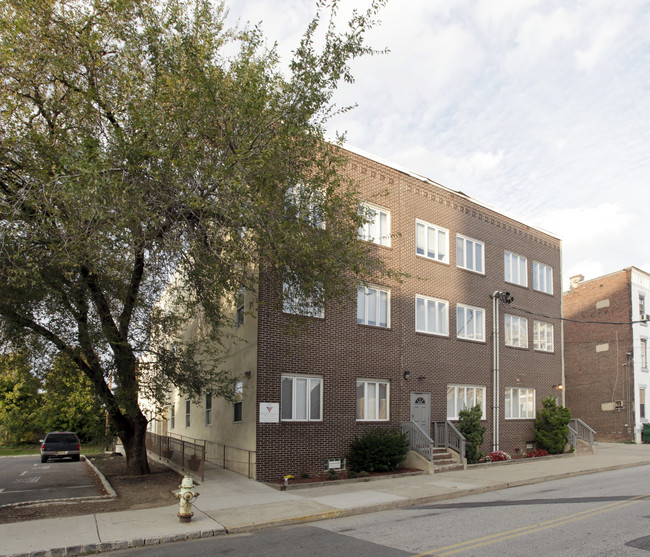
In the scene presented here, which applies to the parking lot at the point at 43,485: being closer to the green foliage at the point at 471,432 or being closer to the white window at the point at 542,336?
the green foliage at the point at 471,432

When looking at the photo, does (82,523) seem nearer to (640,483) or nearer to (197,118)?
(197,118)

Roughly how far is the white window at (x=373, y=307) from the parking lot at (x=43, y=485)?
917cm

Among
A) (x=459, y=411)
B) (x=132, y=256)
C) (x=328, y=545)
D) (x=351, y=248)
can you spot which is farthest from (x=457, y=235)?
(x=328, y=545)

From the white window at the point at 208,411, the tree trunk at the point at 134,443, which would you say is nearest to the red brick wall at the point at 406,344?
the tree trunk at the point at 134,443

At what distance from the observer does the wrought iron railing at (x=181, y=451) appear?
54.4 feet

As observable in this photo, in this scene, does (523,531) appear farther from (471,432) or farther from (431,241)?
(431,241)

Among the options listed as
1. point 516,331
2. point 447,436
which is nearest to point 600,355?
point 516,331

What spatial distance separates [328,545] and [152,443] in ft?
65.4

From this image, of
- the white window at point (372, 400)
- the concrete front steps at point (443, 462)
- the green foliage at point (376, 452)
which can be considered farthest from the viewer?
the white window at point (372, 400)

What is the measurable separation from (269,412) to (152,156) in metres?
7.84

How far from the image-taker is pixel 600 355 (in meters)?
35.0

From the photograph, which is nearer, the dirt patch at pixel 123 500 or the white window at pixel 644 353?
the dirt patch at pixel 123 500

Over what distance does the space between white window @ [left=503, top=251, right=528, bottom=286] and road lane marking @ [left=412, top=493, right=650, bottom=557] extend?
13.9m

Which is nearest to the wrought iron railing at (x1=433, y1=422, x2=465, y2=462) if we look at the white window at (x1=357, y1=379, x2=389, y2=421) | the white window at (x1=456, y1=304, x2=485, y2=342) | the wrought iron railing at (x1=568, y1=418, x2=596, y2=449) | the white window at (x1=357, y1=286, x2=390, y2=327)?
the white window at (x1=357, y1=379, x2=389, y2=421)
